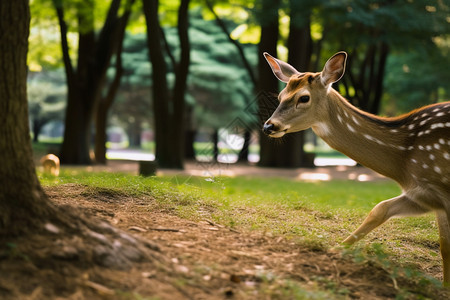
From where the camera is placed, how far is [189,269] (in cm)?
438

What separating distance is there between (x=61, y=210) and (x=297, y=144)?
16918mm

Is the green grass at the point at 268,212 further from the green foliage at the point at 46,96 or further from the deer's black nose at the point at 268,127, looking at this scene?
the green foliage at the point at 46,96

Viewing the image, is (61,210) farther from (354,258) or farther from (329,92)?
(329,92)

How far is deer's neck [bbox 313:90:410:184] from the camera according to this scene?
619 cm

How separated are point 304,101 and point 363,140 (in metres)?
0.78

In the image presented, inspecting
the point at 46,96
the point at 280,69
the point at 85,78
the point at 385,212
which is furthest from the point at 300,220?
the point at 46,96

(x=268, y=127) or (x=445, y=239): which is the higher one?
(x=268, y=127)

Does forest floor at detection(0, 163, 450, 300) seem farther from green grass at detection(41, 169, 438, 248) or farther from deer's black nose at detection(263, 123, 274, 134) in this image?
deer's black nose at detection(263, 123, 274, 134)

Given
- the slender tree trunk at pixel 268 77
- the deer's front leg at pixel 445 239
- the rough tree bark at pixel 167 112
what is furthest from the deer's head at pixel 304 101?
the slender tree trunk at pixel 268 77

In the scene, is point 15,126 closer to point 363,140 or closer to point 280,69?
point 280,69

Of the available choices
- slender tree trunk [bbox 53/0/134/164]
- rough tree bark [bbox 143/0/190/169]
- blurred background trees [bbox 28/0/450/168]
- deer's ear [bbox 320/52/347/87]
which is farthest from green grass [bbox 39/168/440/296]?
slender tree trunk [bbox 53/0/134/164]

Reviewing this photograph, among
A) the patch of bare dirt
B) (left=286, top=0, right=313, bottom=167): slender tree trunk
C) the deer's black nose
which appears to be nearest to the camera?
the patch of bare dirt

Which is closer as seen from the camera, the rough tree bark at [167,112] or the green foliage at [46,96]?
the rough tree bark at [167,112]

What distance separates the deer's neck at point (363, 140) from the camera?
20.3ft
